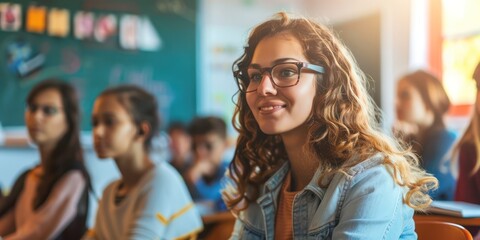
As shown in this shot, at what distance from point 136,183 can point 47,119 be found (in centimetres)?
62

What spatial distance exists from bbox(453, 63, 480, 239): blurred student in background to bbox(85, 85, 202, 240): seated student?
0.96m

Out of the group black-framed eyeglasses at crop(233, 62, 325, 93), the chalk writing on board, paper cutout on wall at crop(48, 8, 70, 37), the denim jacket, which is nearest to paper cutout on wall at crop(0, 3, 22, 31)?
paper cutout on wall at crop(48, 8, 70, 37)

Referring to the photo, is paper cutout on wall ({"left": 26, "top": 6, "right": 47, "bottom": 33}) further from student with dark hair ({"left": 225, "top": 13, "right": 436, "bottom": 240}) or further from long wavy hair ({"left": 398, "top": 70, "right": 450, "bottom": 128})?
student with dark hair ({"left": 225, "top": 13, "right": 436, "bottom": 240})

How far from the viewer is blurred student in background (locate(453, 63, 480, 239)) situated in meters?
1.90

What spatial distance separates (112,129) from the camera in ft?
6.75

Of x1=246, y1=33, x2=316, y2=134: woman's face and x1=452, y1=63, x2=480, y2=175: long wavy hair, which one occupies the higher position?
x1=246, y1=33, x2=316, y2=134: woman's face

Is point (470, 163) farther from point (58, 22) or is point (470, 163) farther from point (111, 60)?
point (58, 22)

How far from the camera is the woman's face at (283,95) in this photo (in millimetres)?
1297

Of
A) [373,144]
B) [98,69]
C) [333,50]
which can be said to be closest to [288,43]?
[333,50]

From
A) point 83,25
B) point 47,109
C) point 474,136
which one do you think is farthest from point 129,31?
point 474,136

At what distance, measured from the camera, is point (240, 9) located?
190 inches

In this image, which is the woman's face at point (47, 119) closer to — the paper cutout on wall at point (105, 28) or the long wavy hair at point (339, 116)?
the long wavy hair at point (339, 116)

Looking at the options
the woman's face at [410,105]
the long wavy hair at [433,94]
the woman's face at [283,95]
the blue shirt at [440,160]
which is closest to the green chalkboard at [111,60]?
the woman's face at [410,105]

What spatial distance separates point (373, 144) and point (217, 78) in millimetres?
3497
